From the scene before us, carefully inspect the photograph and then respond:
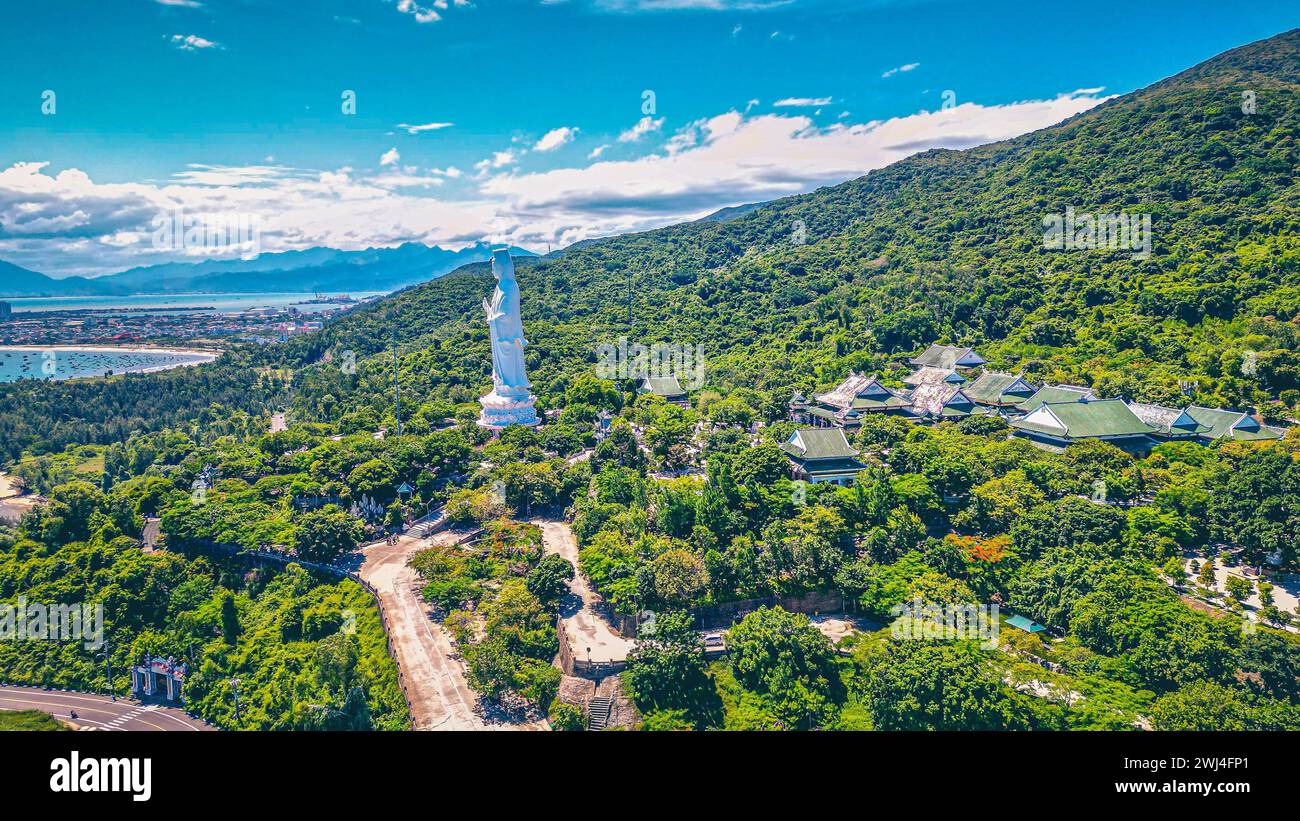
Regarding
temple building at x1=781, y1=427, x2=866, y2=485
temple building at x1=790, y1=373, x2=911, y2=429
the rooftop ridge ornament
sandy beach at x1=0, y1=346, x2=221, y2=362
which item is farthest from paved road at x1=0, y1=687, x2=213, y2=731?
sandy beach at x1=0, y1=346, x2=221, y2=362

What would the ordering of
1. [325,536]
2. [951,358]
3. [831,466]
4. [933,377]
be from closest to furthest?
[325,536]
[831,466]
[933,377]
[951,358]

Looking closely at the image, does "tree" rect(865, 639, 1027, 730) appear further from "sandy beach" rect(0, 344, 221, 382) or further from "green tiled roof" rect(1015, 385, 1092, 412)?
"sandy beach" rect(0, 344, 221, 382)

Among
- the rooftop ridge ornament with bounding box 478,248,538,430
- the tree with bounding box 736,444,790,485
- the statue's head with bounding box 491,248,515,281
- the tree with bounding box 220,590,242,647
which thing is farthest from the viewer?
the rooftop ridge ornament with bounding box 478,248,538,430

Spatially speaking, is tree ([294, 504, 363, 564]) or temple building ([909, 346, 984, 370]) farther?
temple building ([909, 346, 984, 370])

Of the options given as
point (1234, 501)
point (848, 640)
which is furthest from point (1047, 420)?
point (848, 640)

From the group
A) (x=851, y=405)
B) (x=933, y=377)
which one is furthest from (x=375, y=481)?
(x=933, y=377)

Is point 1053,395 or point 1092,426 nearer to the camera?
point 1092,426

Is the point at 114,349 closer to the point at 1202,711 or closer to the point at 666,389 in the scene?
the point at 666,389
